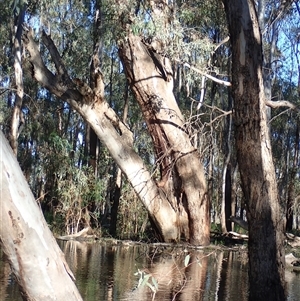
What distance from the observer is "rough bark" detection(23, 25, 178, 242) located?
1305cm

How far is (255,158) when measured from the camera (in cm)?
523

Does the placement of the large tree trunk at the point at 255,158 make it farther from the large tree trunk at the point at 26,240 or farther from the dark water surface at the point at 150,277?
the large tree trunk at the point at 26,240

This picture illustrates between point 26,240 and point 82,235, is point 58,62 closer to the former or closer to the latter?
point 82,235

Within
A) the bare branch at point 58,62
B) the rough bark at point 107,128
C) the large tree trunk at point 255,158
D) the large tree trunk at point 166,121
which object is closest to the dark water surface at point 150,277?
the large tree trunk at point 255,158

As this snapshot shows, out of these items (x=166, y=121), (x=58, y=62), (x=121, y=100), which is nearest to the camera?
(x=166, y=121)

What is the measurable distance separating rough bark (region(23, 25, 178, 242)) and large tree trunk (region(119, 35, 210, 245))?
315mm

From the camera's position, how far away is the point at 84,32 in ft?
64.6

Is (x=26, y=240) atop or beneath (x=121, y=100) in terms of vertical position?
beneath

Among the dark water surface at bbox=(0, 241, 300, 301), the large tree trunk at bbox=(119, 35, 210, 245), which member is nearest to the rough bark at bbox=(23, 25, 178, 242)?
the large tree trunk at bbox=(119, 35, 210, 245)

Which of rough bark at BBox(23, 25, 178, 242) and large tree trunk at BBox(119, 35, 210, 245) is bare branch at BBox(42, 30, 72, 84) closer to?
rough bark at BBox(23, 25, 178, 242)

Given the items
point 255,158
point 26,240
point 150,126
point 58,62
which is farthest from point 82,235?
point 26,240

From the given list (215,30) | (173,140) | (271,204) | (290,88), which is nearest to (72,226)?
(173,140)

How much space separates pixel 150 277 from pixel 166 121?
798 centimetres

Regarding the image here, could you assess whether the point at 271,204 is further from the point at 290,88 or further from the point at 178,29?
the point at 290,88
